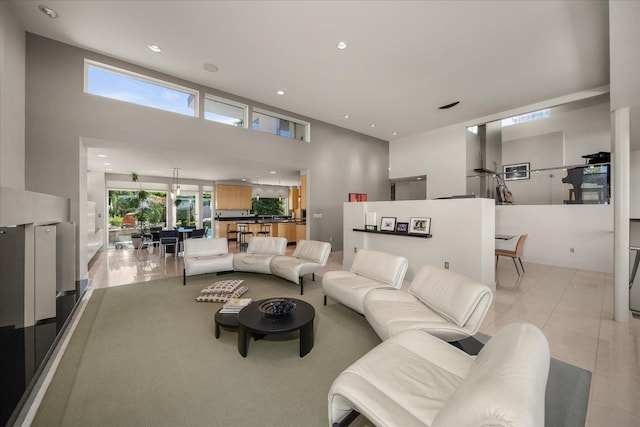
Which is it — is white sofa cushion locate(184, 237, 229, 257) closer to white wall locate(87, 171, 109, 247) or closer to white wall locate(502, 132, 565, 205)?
white wall locate(87, 171, 109, 247)

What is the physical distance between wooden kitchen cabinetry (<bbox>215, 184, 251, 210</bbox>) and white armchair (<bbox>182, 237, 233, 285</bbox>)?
254 inches

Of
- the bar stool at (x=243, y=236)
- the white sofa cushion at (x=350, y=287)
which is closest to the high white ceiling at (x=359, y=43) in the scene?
the white sofa cushion at (x=350, y=287)

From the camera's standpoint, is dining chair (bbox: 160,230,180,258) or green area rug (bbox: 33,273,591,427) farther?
dining chair (bbox: 160,230,180,258)

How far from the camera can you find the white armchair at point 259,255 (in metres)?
4.75

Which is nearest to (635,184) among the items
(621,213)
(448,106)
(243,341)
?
(621,213)

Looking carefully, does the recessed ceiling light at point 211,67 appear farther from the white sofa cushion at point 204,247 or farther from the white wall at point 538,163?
the white wall at point 538,163

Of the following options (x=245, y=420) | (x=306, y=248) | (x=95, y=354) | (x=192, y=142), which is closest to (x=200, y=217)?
(x=192, y=142)

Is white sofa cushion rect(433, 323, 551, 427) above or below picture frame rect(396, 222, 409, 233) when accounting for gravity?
below

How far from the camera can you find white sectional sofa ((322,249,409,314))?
302cm

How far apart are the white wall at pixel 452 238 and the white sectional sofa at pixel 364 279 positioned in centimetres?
146

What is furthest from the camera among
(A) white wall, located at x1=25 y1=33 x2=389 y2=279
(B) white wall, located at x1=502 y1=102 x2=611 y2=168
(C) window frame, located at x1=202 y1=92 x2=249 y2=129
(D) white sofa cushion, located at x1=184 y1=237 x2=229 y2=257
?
(B) white wall, located at x1=502 y1=102 x2=611 y2=168

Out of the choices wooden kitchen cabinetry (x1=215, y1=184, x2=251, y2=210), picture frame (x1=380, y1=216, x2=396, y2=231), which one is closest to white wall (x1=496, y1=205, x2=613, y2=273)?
picture frame (x1=380, y1=216, x2=396, y2=231)

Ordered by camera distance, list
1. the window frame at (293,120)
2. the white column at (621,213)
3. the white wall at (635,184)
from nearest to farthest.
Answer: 1. the white column at (621,213)
2. the white wall at (635,184)
3. the window frame at (293,120)

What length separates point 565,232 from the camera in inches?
231
